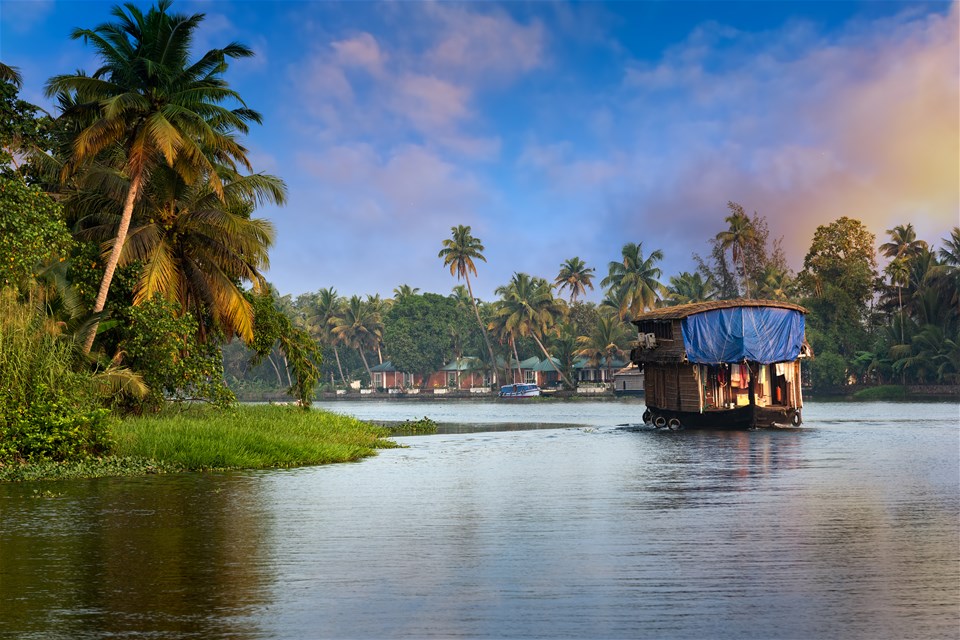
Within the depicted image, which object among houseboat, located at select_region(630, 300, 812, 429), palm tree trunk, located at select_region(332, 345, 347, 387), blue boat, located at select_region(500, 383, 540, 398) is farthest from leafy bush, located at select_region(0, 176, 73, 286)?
palm tree trunk, located at select_region(332, 345, 347, 387)

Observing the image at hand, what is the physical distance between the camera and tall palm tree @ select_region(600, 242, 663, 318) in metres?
113

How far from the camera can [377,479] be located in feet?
82.4

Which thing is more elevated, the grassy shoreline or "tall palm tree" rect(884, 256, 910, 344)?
"tall palm tree" rect(884, 256, 910, 344)

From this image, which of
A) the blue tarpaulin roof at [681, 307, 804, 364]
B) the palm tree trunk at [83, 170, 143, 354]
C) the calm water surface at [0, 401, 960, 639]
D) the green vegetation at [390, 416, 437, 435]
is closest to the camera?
the calm water surface at [0, 401, 960, 639]

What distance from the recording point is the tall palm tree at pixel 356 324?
138000 millimetres

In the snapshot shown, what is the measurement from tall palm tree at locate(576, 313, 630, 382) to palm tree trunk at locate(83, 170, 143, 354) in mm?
86580

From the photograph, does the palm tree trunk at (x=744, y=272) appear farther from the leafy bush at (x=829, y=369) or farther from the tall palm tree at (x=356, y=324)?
the tall palm tree at (x=356, y=324)

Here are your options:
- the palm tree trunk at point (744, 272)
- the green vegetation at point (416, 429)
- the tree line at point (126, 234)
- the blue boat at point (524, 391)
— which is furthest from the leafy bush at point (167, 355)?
the blue boat at point (524, 391)

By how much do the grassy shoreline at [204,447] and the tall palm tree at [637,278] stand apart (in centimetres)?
8142

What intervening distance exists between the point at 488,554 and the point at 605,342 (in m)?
100

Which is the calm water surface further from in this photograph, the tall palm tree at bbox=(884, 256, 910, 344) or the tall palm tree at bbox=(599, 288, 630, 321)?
the tall palm tree at bbox=(599, 288, 630, 321)

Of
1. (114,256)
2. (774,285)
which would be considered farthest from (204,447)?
(774,285)

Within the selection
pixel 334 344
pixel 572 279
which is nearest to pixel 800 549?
pixel 572 279

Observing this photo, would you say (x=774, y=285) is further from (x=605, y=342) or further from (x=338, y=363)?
(x=338, y=363)
